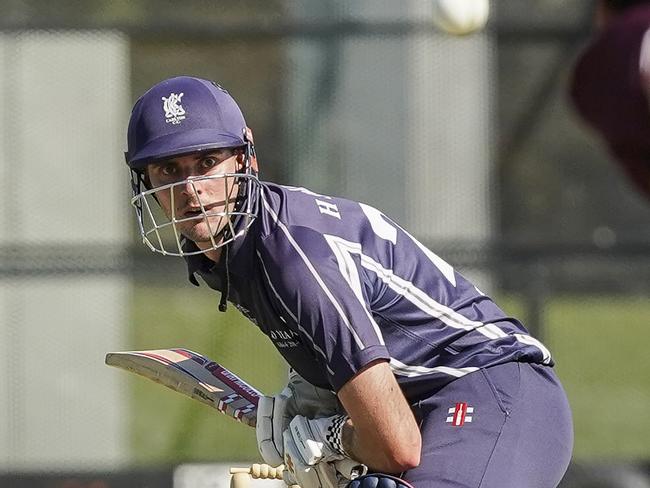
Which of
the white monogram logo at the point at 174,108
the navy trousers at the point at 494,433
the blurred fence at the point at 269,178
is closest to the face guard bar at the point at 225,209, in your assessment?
the white monogram logo at the point at 174,108

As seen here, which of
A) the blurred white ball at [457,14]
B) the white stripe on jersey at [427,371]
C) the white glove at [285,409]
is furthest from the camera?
the blurred white ball at [457,14]

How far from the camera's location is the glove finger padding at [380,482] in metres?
3.14

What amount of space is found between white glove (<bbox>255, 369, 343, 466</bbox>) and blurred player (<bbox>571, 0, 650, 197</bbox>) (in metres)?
2.04

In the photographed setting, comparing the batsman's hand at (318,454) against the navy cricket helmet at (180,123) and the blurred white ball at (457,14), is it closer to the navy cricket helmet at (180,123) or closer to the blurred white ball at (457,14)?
the navy cricket helmet at (180,123)

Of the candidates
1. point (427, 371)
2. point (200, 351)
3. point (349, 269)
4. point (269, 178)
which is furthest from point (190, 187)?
point (269, 178)

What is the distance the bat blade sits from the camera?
3902mm

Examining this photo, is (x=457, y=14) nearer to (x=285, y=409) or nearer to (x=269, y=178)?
(x=269, y=178)

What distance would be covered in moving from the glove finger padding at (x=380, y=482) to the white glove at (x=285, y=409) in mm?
401

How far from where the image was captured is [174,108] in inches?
130

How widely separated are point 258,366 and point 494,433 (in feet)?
14.1

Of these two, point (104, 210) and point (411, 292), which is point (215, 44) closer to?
point (104, 210)

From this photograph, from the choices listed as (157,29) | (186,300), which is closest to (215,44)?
(157,29)

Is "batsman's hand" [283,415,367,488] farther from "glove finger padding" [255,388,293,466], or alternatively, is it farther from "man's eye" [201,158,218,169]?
"man's eye" [201,158,218,169]

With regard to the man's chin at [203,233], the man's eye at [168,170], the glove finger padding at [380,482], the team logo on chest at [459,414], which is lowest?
the glove finger padding at [380,482]
